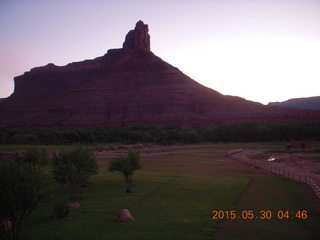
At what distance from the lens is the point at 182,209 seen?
23969 millimetres

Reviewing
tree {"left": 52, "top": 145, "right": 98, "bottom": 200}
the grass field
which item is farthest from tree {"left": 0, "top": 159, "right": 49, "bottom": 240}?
tree {"left": 52, "top": 145, "right": 98, "bottom": 200}

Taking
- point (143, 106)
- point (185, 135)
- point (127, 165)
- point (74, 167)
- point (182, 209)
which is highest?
point (143, 106)

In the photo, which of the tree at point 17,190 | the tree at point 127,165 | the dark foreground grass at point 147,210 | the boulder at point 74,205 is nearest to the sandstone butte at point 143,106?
the dark foreground grass at point 147,210

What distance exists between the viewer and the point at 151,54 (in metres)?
193

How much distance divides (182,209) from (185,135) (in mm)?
86560

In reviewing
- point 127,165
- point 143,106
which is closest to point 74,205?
point 127,165

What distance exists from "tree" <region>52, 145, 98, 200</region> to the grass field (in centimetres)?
166

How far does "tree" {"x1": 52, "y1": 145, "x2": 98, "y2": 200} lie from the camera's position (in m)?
28.6

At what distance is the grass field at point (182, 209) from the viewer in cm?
1866

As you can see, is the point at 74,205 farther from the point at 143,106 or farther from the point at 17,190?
the point at 143,106

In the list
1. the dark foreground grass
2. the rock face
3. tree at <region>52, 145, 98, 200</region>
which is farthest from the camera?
tree at <region>52, 145, 98, 200</region>

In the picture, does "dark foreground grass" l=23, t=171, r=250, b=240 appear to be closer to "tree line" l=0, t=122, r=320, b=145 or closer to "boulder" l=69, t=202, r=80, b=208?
"boulder" l=69, t=202, r=80, b=208

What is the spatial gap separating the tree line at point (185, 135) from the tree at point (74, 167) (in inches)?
2868

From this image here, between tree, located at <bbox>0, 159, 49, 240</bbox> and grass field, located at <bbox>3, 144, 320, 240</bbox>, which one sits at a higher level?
tree, located at <bbox>0, 159, 49, 240</bbox>
